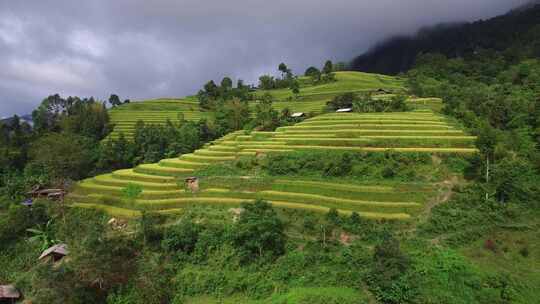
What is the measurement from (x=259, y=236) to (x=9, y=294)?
1663 centimetres

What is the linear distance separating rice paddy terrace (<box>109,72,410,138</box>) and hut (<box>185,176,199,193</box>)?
2949 centimetres

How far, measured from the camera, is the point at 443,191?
20.1 metres

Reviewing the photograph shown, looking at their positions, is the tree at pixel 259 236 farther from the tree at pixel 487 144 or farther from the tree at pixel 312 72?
the tree at pixel 312 72

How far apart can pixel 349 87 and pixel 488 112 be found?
36028 millimetres

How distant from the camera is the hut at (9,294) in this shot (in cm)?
1769

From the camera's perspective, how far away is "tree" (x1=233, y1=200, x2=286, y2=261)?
16625 mm

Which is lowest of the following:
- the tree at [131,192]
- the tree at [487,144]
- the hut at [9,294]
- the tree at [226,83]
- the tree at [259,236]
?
the hut at [9,294]

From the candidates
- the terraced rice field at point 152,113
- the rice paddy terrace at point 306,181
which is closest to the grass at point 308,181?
the rice paddy terrace at point 306,181

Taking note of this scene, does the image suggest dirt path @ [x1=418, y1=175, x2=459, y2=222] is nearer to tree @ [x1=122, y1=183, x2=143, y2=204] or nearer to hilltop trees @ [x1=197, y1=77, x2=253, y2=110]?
tree @ [x1=122, y1=183, x2=143, y2=204]

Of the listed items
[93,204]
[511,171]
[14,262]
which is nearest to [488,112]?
[511,171]

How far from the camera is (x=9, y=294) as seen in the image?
699 inches

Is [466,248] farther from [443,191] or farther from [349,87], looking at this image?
[349,87]

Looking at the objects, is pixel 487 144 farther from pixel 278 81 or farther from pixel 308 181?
pixel 278 81

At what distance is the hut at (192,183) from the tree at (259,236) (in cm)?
914
